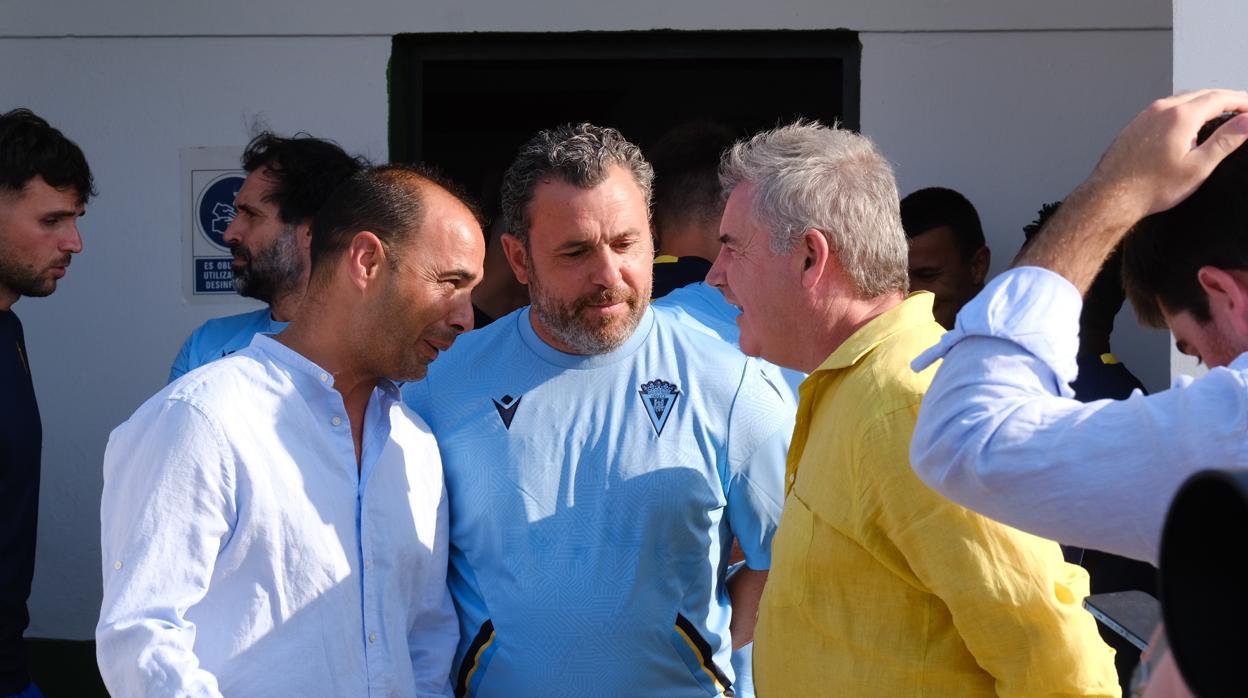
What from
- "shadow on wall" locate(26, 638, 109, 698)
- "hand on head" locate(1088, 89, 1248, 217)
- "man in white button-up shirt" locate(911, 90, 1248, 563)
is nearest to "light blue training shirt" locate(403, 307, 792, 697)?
"man in white button-up shirt" locate(911, 90, 1248, 563)

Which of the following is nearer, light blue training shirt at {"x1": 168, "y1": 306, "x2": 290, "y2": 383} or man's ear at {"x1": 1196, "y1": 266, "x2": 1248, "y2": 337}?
man's ear at {"x1": 1196, "y1": 266, "x2": 1248, "y2": 337}

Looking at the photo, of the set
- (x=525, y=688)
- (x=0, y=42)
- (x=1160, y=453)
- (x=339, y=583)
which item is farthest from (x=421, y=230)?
(x=0, y=42)

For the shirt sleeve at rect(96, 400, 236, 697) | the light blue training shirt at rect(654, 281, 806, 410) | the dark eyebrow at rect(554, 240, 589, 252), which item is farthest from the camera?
the light blue training shirt at rect(654, 281, 806, 410)

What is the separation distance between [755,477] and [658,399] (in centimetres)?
24

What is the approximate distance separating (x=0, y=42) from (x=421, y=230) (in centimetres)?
283

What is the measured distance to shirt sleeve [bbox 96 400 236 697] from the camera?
6.10 feet

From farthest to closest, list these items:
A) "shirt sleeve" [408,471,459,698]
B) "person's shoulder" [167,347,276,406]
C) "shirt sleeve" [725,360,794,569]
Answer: "shirt sleeve" [725,360,794,569] < "shirt sleeve" [408,471,459,698] < "person's shoulder" [167,347,276,406]

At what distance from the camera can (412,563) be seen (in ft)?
7.41

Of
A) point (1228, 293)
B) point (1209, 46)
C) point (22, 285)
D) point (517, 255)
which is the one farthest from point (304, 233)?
point (1228, 293)

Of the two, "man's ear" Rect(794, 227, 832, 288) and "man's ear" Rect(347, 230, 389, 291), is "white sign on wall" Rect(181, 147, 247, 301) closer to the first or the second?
"man's ear" Rect(347, 230, 389, 291)

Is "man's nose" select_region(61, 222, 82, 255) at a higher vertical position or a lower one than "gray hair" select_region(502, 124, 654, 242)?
lower

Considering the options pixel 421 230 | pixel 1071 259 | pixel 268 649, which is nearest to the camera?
pixel 1071 259

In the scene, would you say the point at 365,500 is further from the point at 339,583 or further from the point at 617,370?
the point at 617,370

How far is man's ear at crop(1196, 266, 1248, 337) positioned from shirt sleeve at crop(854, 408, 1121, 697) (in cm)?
46
